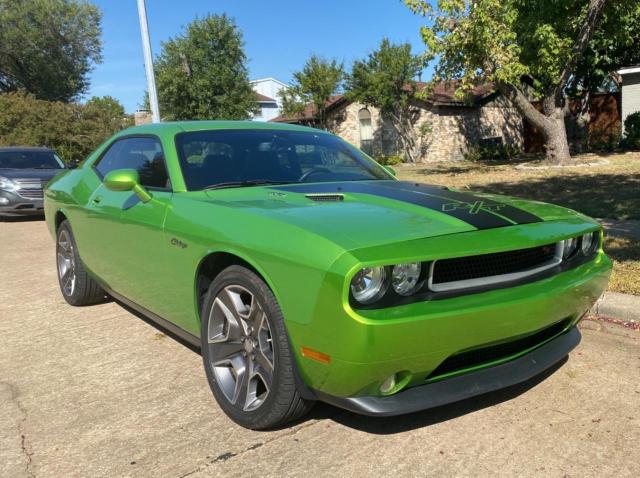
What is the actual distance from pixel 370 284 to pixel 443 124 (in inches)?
920

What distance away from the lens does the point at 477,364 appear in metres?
2.55

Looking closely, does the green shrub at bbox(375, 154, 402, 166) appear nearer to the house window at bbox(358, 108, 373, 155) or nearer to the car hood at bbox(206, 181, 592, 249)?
the house window at bbox(358, 108, 373, 155)

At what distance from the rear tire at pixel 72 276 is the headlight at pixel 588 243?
144 inches

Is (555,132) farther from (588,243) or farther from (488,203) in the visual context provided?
(488,203)

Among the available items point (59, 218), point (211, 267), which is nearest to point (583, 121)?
point (59, 218)

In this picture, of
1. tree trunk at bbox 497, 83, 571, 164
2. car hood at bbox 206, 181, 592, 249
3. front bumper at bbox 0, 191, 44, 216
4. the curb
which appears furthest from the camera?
tree trunk at bbox 497, 83, 571, 164

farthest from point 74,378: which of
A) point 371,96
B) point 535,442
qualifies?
point 371,96

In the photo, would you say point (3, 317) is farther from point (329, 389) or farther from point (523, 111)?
point (523, 111)

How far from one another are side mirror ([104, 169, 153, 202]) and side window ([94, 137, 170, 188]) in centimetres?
11

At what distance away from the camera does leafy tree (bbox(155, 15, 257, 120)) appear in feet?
88.1

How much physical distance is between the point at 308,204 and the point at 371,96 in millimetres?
22042

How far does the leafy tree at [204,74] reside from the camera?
26858 millimetres

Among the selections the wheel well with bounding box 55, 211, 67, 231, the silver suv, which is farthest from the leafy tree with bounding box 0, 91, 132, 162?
the wheel well with bounding box 55, 211, 67, 231

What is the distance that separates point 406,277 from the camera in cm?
232
